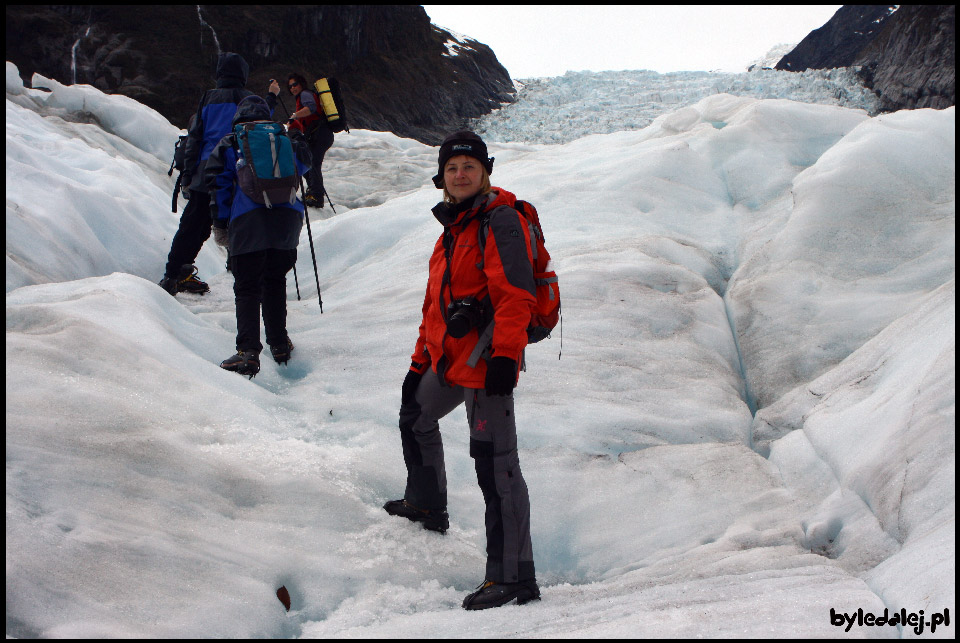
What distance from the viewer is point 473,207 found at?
2.79 m

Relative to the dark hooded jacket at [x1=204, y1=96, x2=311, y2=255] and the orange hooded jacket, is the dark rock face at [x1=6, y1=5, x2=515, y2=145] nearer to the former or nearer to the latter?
the dark hooded jacket at [x1=204, y1=96, x2=311, y2=255]

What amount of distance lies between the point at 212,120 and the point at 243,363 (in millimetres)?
1977

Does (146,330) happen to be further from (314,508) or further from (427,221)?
(427,221)

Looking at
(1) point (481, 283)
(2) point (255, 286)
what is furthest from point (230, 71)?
(1) point (481, 283)

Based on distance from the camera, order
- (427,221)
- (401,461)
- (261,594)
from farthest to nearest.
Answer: (427,221), (401,461), (261,594)

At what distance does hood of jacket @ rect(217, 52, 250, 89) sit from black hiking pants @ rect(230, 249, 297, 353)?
5.25ft

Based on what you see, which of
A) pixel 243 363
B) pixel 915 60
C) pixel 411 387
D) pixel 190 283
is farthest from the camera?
pixel 915 60

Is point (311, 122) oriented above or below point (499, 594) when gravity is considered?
above

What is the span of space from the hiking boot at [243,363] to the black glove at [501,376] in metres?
2.48

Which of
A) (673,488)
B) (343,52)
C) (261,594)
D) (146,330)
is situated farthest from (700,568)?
(343,52)

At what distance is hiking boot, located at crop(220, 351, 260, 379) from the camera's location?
4.46m

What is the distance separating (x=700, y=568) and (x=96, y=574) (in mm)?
2381

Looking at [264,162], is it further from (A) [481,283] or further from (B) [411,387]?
(A) [481,283]

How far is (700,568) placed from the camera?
3020mm
